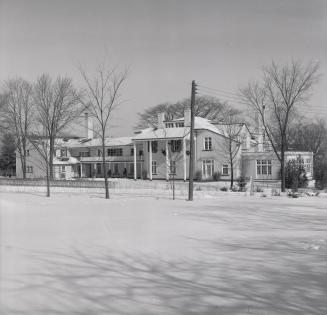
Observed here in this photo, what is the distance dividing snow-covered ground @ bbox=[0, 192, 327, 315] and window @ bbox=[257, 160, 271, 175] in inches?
1232

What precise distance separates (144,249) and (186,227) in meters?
3.67

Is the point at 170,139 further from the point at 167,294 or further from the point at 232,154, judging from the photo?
the point at 167,294

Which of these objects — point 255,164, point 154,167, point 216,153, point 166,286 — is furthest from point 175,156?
point 166,286

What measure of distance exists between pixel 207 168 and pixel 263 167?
636cm

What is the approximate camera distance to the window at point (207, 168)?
47.3 meters

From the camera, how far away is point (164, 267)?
7930 mm

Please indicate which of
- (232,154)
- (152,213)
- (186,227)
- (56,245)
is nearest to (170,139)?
(232,154)

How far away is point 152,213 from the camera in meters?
17.2

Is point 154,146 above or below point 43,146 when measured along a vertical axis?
above

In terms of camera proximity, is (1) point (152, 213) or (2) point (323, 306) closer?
(2) point (323, 306)

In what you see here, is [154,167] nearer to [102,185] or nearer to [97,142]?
[97,142]

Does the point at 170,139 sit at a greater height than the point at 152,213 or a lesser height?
greater

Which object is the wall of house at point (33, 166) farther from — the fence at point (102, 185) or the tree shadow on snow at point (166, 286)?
the tree shadow on snow at point (166, 286)

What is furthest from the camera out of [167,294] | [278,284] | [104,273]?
[104,273]
